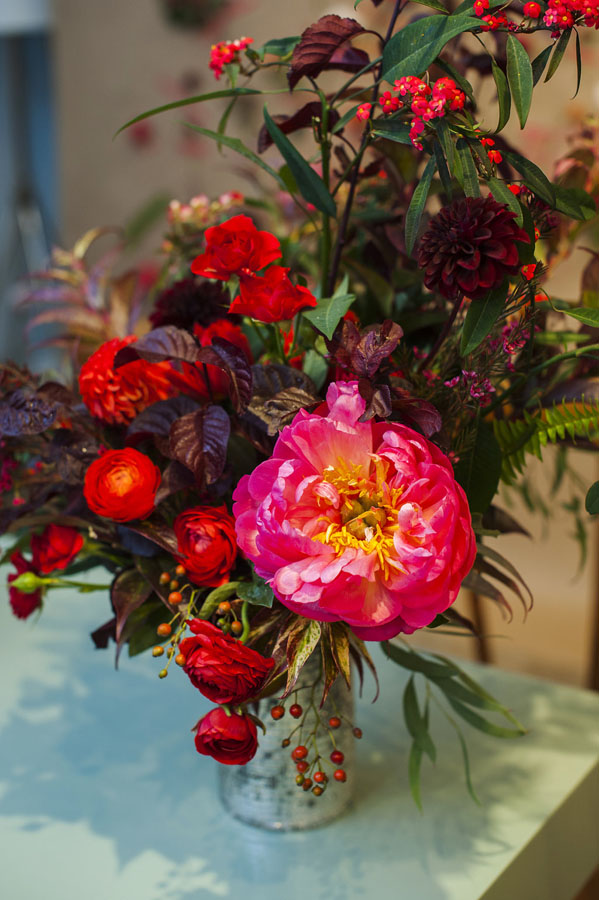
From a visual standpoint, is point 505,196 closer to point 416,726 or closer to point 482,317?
point 482,317

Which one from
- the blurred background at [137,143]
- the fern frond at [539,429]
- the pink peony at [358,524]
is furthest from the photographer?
the blurred background at [137,143]

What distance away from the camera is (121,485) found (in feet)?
1.77

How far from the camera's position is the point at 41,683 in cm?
88

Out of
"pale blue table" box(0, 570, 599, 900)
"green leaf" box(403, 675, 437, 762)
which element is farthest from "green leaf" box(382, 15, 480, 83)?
"pale blue table" box(0, 570, 599, 900)

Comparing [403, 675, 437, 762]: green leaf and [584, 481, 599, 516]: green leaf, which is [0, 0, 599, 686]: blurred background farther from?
[584, 481, 599, 516]: green leaf

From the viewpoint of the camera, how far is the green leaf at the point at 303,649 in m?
0.47

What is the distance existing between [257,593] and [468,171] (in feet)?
0.88

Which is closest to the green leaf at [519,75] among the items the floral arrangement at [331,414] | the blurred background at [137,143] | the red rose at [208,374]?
the floral arrangement at [331,414]

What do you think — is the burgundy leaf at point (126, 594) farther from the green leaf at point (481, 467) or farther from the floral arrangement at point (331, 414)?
the green leaf at point (481, 467)

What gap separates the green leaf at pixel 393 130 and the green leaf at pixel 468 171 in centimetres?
4

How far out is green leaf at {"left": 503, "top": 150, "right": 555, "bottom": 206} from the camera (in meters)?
0.50

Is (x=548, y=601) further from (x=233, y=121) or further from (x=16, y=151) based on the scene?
(x=16, y=151)

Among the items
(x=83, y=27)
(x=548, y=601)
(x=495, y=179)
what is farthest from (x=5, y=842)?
(x=83, y=27)

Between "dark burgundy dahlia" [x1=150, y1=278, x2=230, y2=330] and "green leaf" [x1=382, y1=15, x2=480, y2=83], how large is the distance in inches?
7.7
